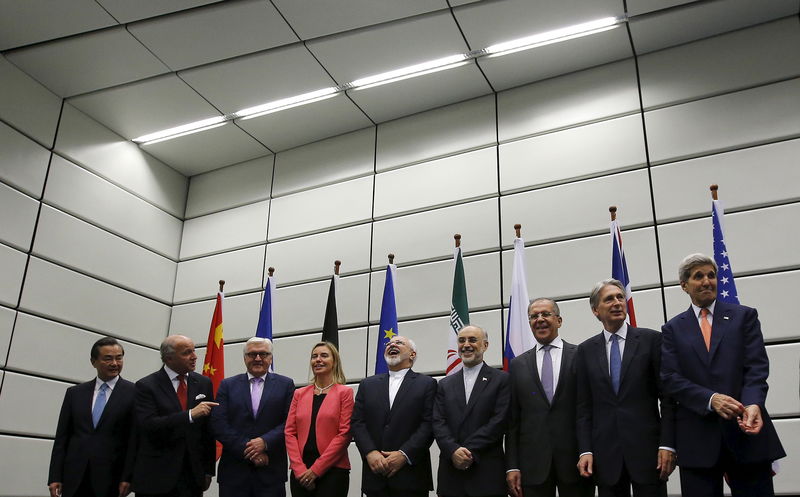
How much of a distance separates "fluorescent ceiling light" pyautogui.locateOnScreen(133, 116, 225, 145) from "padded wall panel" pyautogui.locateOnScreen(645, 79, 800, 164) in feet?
12.1

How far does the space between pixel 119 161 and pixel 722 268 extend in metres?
5.10

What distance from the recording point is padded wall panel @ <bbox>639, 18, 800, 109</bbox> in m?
4.67

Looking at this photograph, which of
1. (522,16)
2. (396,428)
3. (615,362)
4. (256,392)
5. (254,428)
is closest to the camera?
(615,362)

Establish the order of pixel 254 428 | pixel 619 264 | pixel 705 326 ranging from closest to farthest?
pixel 705 326
pixel 254 428
pixel 619 264

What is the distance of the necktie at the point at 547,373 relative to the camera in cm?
313

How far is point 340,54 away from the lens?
5.19 metres

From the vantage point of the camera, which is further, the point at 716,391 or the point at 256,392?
the point at 256,392

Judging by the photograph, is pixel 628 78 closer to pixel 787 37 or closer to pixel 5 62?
pixel 787 37

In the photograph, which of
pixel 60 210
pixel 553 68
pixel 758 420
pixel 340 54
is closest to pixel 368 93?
pixel 340 54

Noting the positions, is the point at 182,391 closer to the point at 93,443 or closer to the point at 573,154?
Answer: the point at 93,443

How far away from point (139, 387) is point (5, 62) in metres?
3.21

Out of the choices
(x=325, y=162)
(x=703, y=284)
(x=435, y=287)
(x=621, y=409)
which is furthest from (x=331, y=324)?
(x=703, y=284)

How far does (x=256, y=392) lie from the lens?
378cm

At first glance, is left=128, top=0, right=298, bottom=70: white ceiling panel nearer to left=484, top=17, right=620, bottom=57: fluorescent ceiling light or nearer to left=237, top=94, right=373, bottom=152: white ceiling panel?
left=237, top=94, right=373, bottom=152: white ceiling panel
